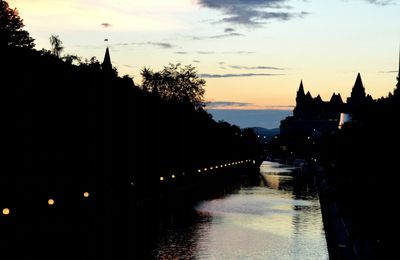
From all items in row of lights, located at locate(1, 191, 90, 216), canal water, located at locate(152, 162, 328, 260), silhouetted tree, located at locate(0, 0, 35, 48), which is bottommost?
canal water, located at locate(152, 162, 328, 260)

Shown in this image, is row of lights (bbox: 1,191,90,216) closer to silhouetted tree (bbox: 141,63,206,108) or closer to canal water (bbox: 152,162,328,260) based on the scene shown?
canal water (bbox: 152,162,328,260)

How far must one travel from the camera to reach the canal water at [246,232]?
110 feet

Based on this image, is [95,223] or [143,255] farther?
[95,223]

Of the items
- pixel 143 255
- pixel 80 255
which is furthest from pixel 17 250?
pixel 143 255

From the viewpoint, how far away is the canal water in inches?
1316

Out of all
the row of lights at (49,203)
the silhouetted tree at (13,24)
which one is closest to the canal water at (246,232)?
the row of lights at (49,203)

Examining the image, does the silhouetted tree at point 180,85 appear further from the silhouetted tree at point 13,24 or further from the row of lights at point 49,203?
the row of lights at point 49,203

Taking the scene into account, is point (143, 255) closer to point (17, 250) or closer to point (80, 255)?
point (80, 255)

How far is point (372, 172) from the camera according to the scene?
20.7 metres

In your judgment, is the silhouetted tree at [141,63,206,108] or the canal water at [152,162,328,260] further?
the silhouetted tree at [141,63,206,108]

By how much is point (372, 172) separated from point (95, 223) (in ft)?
76.9

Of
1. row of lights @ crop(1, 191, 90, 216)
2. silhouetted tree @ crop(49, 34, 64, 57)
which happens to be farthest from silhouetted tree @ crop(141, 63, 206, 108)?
row of lights @ crop(1, 191, 90, 216)

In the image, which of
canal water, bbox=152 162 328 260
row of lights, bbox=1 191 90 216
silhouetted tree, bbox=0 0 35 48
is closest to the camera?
row of lights, bbox=1 191 90 216

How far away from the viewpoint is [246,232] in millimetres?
41656
